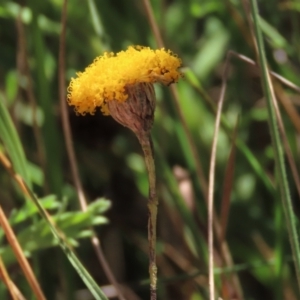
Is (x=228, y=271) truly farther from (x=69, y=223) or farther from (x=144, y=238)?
(x=144, y=238)

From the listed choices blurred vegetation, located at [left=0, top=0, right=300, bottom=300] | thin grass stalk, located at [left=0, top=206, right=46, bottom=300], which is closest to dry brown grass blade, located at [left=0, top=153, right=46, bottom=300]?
thin grass stalk, located at [left=0, top=206, right=46, bottom=300]

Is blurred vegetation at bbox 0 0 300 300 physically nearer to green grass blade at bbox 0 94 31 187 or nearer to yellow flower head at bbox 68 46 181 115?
green grass blade at bbox 0 94 31 187

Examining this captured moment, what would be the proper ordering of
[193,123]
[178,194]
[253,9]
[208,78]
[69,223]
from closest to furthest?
[253,9]
[69,223]
[178,194]
[193,123]
[208,78]

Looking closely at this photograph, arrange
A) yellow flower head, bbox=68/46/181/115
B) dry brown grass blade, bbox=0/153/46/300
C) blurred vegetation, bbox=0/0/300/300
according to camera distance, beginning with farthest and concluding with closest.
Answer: blurred vegetation, bbox=0/0/300/300, dry brown grass blade, bbox=0/153/46/300, yellow flower head, bbox=68/46/181/115

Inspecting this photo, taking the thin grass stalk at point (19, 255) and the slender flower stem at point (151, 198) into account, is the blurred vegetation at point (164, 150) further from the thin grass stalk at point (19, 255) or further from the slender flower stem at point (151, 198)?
the slender flower stem at point (151, 198)

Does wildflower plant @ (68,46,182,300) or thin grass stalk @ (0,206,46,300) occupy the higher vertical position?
wildflower plant @ (68,46,182,300)

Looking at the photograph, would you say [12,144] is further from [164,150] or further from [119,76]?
[164,150]

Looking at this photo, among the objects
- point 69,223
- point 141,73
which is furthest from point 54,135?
point 141,73
